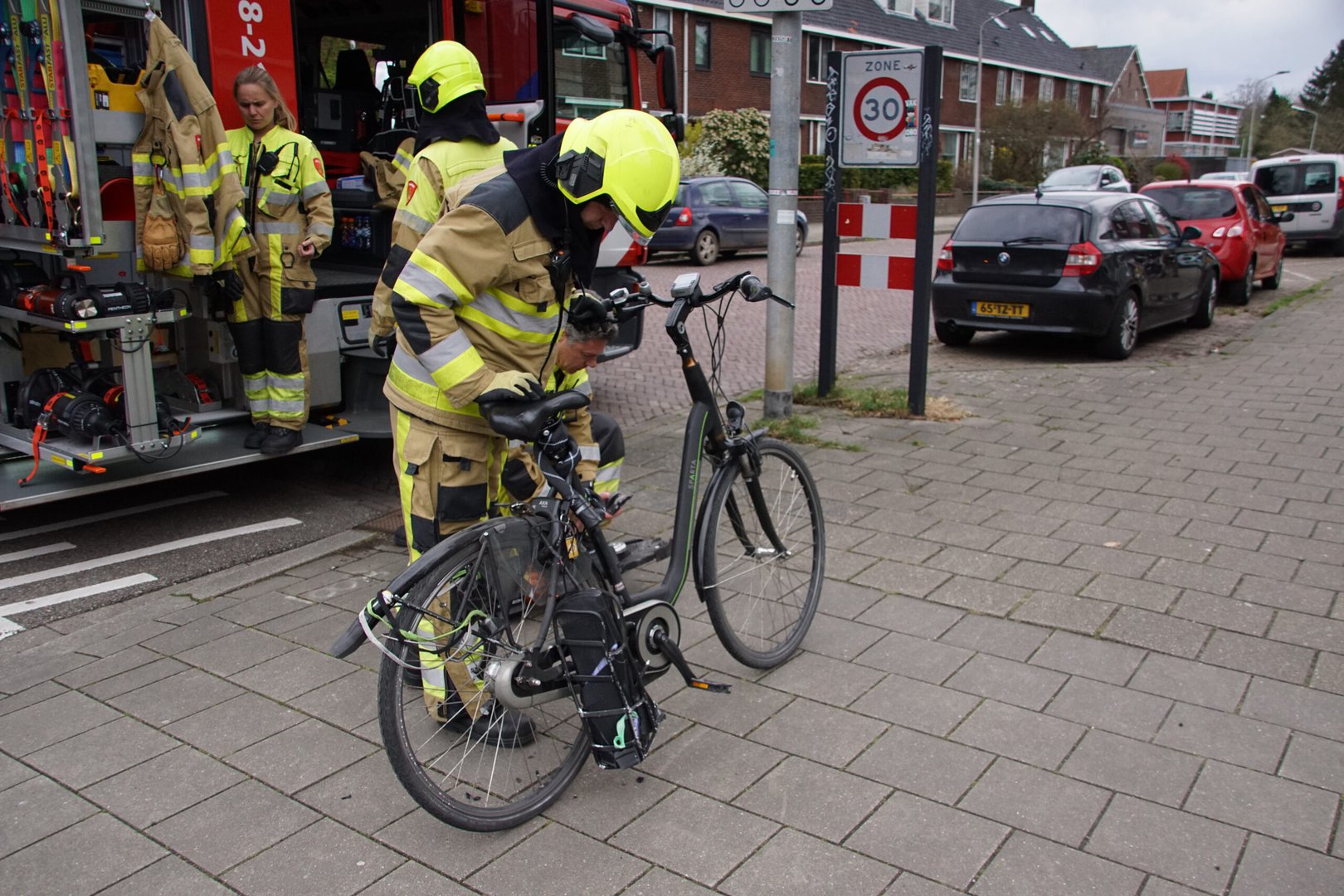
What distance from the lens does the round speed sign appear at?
24.9 feet

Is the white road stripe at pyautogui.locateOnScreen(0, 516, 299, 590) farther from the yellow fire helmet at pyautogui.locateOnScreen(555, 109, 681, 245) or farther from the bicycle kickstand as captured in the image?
the yellow fire helmet at pyautogui.locateOnScreen(555, 109, 681, 245)

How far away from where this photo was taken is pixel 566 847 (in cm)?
296

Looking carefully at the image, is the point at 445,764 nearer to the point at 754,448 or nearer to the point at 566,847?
the point at 566,847

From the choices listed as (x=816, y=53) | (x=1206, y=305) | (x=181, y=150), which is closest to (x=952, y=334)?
(x=1206, y=305)

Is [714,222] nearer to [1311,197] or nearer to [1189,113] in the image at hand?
[1311,197]

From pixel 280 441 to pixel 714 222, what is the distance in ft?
48.5

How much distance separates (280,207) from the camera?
5973 millimetres

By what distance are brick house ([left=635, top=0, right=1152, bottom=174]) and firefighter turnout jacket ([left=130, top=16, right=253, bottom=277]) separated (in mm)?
22020

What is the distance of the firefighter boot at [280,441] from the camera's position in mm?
5891

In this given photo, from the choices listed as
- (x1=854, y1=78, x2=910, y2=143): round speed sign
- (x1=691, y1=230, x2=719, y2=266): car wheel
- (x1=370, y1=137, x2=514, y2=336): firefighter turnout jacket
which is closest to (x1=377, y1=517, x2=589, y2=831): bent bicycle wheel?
(x1=370, y1=137, x2=514, y2=336): firefighter turnout jacket

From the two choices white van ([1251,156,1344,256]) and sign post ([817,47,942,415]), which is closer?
sign post ([817,47,942,415])

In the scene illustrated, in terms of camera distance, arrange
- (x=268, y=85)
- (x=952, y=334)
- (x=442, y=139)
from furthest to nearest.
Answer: (x=952, y=334) < (x=268, y=85) < (x=442, y=139)

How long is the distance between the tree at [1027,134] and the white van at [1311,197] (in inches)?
850

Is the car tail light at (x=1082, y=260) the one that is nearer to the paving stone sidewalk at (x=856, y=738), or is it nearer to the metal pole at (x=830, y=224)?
the metal pole at (x=830, y=224)
